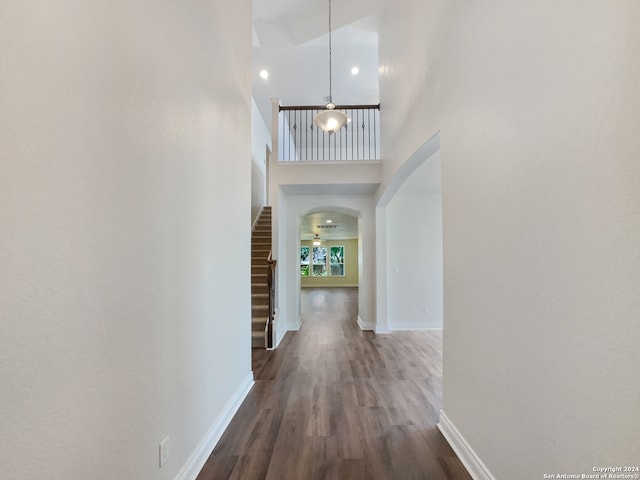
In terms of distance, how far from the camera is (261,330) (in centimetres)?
471

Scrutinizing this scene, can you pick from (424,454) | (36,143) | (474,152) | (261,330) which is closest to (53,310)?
(36,143)

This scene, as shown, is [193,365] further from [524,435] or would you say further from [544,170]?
[544,170]

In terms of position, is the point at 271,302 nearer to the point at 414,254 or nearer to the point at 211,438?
the point at 211,438

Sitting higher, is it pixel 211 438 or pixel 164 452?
pixel 164 452

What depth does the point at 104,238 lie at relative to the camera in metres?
1.12

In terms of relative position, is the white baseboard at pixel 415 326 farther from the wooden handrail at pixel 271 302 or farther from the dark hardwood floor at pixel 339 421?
the wooden handrail at pixel 271 302

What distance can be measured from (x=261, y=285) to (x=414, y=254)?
310 cm

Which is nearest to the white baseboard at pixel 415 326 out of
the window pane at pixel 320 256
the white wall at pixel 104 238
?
the white wall at pixel 104 238

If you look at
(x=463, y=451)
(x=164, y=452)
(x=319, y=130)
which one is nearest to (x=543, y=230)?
(x=463, y=451)

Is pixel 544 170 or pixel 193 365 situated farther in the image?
pixel 193 365

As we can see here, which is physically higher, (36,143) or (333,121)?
(333,121)

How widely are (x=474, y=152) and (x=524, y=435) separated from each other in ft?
4.85

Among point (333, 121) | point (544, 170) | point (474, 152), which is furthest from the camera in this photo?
point (333, 121)

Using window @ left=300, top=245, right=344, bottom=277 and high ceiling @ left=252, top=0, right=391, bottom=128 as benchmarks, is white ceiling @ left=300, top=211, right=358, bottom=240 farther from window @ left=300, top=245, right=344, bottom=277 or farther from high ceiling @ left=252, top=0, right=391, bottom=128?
high ceiling @ left=252, top=0, right=391, bottom=128
